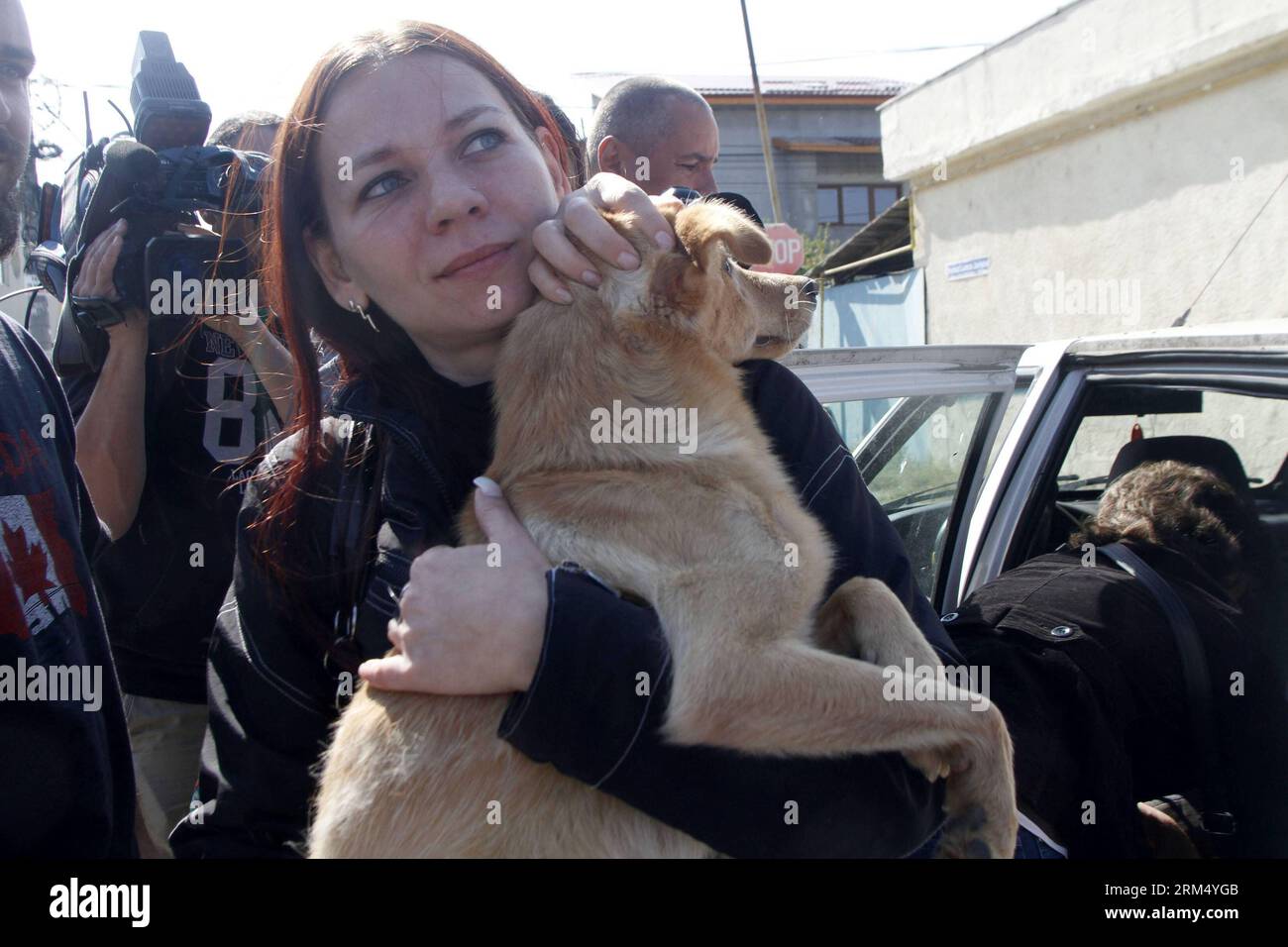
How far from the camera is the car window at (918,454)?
4555mm

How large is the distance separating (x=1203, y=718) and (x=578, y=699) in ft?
8.63

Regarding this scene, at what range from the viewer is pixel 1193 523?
3.79 m

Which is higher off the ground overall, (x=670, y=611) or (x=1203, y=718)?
(x=670, y=611)

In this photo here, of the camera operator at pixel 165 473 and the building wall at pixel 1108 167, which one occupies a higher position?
the building wall at pixel 1108 167

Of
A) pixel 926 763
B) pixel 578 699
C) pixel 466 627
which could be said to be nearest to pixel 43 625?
pixel 466 627

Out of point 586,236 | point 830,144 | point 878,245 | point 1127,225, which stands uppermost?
point 830,144

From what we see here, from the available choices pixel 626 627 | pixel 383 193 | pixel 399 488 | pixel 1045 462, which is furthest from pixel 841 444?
pixel 1045 462

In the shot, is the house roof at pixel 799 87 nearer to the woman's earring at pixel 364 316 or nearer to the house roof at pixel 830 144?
the house roof at pixel 830 144

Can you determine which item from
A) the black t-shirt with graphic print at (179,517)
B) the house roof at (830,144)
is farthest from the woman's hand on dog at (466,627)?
the house roof at (830,144)

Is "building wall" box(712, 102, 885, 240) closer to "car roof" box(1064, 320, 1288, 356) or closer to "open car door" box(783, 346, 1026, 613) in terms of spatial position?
"open car door" box(783, 346, 1026, 613)

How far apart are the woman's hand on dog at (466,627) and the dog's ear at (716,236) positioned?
1056mm

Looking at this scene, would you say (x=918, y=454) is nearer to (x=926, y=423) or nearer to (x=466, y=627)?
(x=926, y=423)
